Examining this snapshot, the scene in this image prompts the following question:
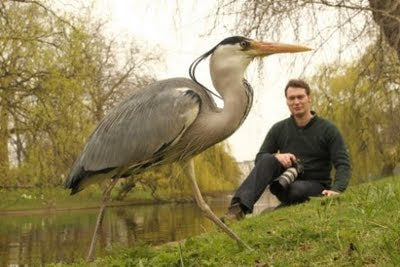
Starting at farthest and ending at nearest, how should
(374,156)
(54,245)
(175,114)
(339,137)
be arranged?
(374,156)
(54,245)
(339,137)
(175,114)

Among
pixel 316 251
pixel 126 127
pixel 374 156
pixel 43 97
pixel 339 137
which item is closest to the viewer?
pixel 316 251

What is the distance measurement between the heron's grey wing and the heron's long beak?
0.57 metres

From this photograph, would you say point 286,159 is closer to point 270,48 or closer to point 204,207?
point 270,48

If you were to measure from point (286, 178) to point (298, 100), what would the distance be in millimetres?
901

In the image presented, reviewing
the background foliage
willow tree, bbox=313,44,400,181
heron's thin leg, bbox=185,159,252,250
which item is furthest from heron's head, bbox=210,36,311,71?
the background foliage

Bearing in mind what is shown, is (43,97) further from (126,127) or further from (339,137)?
(126,127)

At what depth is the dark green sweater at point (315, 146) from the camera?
21.7 feet

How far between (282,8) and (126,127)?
4737mm

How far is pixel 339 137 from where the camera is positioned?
6.63 m

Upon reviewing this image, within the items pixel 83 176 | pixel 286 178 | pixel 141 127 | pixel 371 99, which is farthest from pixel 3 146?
pixel 141 127

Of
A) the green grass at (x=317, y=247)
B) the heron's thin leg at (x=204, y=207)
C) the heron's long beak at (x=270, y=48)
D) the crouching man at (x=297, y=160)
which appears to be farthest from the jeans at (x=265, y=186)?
the heron's long beak at (x=270, y=48)

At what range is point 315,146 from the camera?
682cm

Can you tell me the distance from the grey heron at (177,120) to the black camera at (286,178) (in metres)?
2.29

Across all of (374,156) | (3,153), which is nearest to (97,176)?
(3,153)
